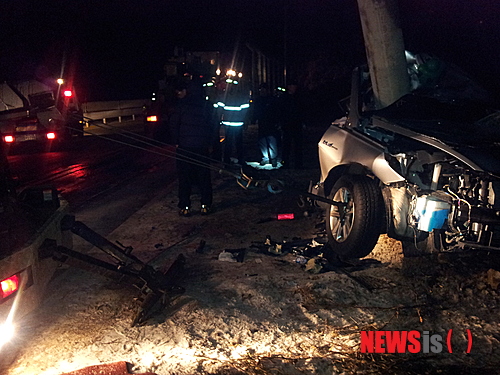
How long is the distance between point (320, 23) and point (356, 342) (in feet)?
110

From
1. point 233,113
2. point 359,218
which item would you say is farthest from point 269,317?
point 233,113

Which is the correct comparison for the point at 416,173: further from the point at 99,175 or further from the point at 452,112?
the point at 99,175

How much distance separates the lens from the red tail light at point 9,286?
3581 millimetres

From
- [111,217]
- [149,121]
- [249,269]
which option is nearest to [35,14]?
[149,121]

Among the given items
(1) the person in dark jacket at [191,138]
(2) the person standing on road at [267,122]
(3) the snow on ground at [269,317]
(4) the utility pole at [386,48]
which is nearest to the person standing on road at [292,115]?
(2) the person standing on road at [267,122]

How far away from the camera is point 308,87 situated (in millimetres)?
31578

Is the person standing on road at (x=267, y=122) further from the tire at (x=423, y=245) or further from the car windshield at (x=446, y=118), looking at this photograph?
the tire at (x=423, y=245)

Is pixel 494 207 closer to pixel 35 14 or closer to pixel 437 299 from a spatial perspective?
pixel 437 299

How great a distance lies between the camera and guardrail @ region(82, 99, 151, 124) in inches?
858

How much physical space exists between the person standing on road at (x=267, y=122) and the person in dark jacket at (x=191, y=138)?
3520 millimetres

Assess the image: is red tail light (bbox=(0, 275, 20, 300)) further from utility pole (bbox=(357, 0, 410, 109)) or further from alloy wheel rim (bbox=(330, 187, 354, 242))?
utility pole (bbox=(357, 0, 410, 109))

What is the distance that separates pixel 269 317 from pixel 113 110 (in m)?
20.3

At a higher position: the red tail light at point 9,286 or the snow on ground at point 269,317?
the red tail light at point 9,286

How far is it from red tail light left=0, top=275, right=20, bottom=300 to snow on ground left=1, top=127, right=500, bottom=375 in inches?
17.7
